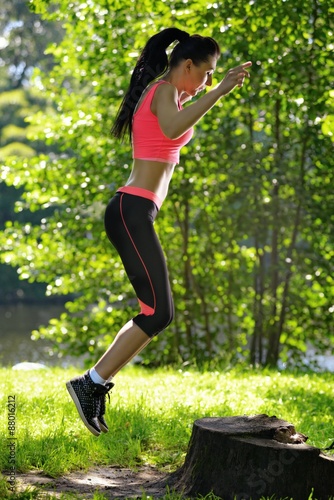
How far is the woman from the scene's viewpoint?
12.5 ft

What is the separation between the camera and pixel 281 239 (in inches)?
396

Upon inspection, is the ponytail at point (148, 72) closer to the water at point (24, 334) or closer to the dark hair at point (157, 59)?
the dark hair at point (157, 59)

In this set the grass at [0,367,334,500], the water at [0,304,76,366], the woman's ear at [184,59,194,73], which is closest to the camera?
the woman's ear at [184,59,194,73]

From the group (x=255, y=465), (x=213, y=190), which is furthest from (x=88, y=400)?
(x=213, y=190)

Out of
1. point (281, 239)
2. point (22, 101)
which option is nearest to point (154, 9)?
point (281, 239)

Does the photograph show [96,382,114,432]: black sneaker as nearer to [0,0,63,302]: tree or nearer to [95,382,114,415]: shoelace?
[95,382,114,415]: shoelace

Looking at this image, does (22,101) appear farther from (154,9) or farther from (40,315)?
(154,9)

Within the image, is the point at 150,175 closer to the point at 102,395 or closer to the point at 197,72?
the point at 197,72

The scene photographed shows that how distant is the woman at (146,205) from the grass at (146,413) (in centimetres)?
34

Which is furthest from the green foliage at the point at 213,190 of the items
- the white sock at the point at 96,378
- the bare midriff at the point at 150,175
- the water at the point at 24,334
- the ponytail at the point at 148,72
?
the white sock at the point at 96,378

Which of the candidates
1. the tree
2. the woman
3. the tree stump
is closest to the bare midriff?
the woman

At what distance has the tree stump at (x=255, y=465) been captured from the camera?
3.50m

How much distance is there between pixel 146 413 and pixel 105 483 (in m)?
1.09

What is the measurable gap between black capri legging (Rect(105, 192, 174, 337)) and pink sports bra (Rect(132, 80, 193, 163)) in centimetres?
21
